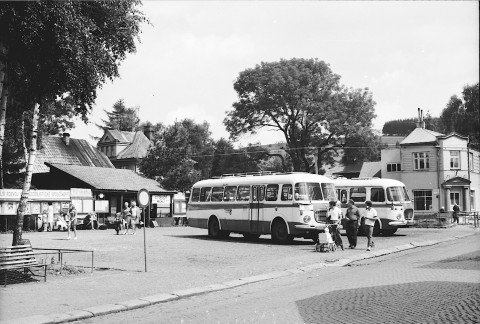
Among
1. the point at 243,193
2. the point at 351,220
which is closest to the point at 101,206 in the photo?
the point at 243,193

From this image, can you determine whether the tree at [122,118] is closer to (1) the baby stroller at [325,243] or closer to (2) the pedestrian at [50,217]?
(2) the pedestrian at [50,217]

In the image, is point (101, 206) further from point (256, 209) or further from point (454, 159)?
point (454, 159)

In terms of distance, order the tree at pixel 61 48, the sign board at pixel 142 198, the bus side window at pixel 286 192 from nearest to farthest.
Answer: the tree at pixel 61 48 → the sign board at pixel 142 198 → the bus side window at pixel 286 192

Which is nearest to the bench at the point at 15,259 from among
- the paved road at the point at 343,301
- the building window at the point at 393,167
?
the paved road at the point at 343,301

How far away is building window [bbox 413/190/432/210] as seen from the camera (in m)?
54.2

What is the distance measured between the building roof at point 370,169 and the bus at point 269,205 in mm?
42446

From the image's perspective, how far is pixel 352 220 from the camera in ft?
67.8

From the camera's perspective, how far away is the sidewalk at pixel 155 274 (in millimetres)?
9812

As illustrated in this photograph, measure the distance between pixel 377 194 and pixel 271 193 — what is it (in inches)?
317

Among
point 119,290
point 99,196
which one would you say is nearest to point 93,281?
point 119,290

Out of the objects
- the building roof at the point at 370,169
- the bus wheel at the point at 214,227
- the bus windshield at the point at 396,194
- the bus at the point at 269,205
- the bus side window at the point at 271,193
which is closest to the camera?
the bus at the point at 269,205

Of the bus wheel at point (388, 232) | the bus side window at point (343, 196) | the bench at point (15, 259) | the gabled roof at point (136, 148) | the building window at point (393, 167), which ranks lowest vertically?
the bus wheel at point (388, 232)

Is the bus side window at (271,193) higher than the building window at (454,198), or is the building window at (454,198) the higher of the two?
the bus side window at (271,193)

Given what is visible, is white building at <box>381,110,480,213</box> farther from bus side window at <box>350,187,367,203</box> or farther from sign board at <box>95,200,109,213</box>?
sign board at <box>95,200,109,213</box>
